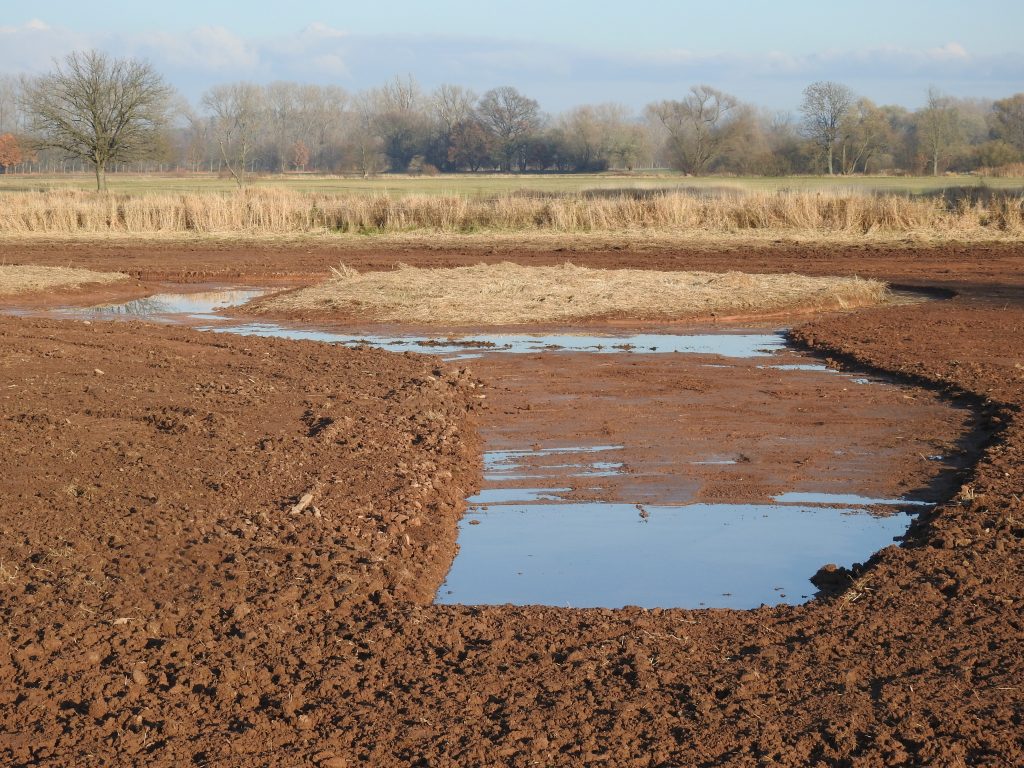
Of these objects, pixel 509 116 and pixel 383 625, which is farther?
pixel 509 116

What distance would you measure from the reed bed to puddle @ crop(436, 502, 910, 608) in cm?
2810

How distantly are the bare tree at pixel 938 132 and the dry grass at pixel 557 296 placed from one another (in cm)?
6284

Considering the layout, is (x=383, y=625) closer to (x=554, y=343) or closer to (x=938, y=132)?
(x=554, y=343)

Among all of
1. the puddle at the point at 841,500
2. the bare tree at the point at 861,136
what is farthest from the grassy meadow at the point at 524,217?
the bare tree at the point at 861,136

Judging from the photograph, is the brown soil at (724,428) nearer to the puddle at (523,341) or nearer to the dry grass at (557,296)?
the puddle at (523,341)

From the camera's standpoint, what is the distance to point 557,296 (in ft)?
70.5

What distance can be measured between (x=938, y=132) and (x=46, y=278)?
72989 millimetres

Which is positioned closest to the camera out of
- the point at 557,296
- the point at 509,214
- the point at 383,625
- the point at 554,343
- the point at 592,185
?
the point at 383,625

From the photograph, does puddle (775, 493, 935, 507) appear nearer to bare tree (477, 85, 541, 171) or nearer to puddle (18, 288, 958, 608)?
puddle (18, 288, 958, 608)

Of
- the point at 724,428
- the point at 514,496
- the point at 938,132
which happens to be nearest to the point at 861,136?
the point at 938,132

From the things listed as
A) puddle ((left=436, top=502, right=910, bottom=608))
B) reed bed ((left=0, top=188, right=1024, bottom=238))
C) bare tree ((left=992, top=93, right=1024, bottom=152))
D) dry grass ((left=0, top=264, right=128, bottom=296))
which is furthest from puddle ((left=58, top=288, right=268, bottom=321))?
bare tree ((left=992, top=93, right=1024, bottom=152))

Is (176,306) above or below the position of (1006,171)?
below

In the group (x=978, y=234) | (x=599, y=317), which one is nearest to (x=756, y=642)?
(x=599, y=317)

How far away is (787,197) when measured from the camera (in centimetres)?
3747
